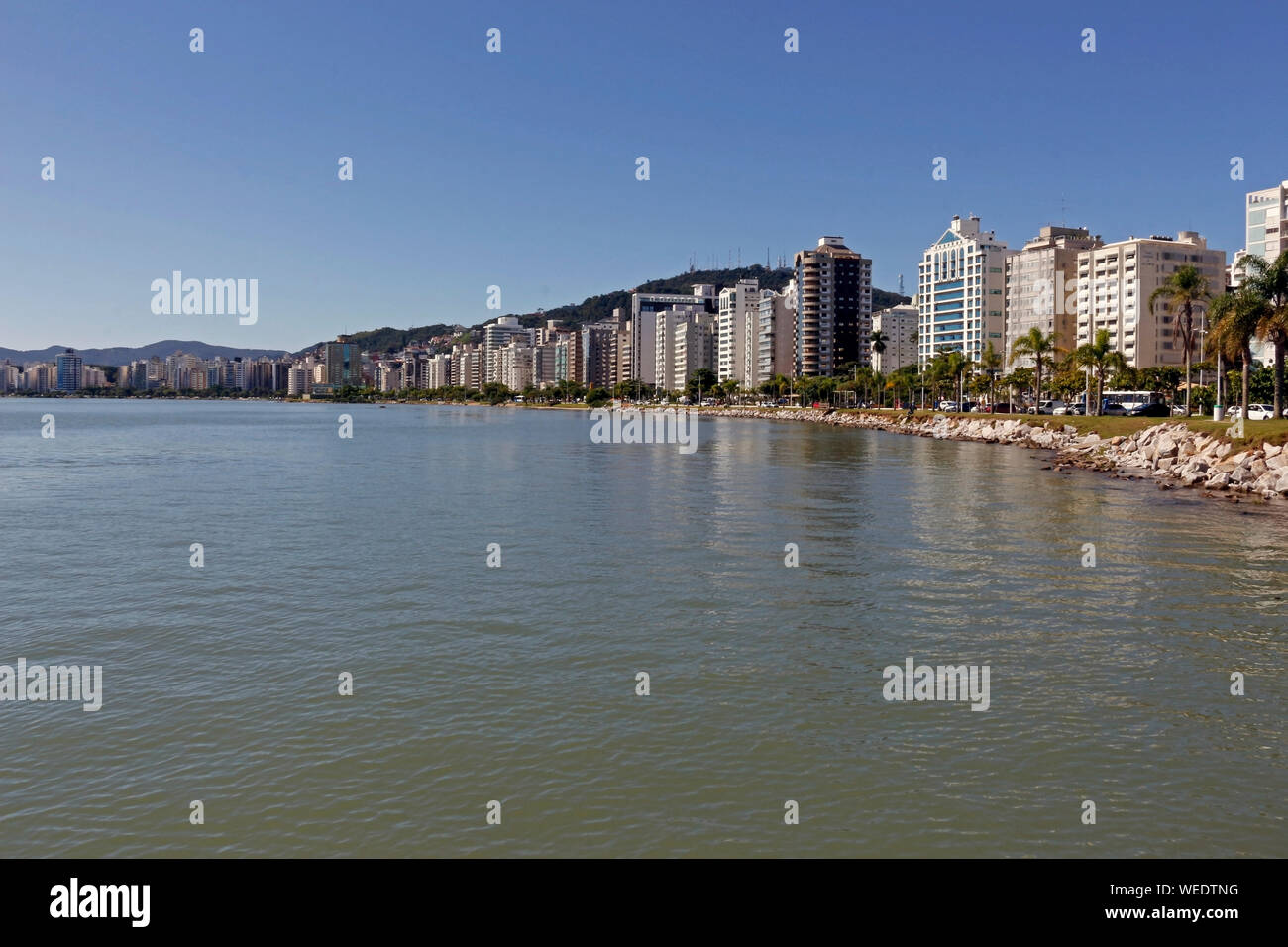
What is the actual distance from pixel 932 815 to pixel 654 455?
7664 centimetres

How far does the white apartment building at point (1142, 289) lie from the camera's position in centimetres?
17000

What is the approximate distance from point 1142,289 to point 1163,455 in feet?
388

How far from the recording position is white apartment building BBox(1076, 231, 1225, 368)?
170000mm

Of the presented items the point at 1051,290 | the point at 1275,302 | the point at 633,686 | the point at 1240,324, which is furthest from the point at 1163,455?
the point at 1051,290

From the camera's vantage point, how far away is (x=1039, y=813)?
13188mm

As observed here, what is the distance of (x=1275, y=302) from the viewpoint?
226 feet

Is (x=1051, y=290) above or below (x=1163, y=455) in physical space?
above

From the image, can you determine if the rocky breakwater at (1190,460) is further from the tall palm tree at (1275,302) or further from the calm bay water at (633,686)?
the calm bay water at (633,686)

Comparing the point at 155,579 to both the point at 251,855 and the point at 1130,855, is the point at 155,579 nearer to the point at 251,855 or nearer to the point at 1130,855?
the point at 251,855

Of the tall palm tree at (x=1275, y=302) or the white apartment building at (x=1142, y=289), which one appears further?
the white apartment building at (x=1142, y=289)

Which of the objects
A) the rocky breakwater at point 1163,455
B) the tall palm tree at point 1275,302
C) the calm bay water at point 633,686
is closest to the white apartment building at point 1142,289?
the rocky breakwater at point 1163,455

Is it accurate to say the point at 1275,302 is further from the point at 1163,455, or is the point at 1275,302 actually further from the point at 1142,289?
the point at 1142,289

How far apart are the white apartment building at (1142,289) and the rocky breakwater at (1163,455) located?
73.1 metres
